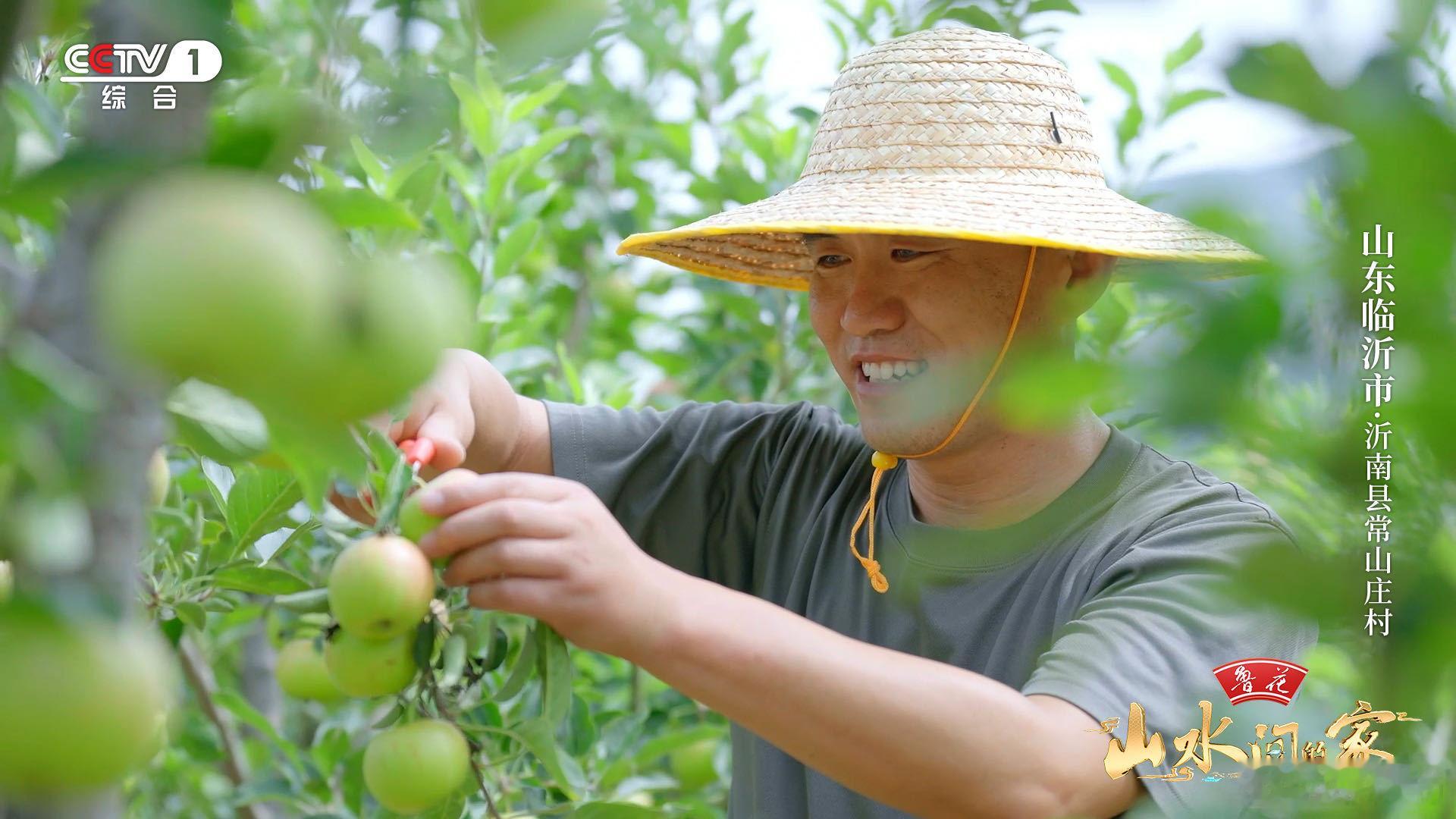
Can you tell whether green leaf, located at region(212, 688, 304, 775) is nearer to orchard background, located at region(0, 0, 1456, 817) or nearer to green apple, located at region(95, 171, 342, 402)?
orchard background, located at region(0, 0, 1456, 817)

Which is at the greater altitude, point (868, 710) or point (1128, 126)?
point (1128, 126)

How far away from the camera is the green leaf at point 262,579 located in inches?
38.7

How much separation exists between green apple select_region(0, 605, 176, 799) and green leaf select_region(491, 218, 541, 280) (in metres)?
1.31

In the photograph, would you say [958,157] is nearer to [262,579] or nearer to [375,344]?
[262,579]

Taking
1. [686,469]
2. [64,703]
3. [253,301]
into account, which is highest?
[253,301]

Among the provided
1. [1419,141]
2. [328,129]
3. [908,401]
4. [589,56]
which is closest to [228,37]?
[328,129]

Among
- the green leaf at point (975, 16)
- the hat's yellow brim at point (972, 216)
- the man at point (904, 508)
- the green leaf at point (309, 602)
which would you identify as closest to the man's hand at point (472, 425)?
the man at point (904, 508)

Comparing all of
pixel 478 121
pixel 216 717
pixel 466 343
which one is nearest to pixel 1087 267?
pixel 478 121

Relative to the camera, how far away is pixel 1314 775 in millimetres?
615

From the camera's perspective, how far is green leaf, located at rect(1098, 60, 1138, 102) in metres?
2.01

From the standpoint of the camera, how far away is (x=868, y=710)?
3.02 ft

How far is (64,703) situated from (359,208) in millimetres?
154

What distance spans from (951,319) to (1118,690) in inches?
18.8

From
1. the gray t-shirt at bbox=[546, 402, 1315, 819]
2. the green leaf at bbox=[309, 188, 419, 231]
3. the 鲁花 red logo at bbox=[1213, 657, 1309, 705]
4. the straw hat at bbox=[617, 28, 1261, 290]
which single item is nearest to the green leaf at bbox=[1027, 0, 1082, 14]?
the straw hat at bbox=[617, 28, 1261, 290]
